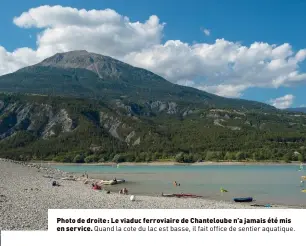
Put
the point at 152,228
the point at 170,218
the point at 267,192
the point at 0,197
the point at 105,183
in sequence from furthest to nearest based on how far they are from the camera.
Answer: the point at 105,183 → the point at 267,192 → the point at 0,197 → the point at 170,218 → the point at 152,228

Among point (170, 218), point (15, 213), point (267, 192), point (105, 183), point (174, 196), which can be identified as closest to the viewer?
point (170, 218)

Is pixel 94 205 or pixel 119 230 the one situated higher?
pixel 119 230

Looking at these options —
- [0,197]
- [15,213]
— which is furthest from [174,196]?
[15,213]

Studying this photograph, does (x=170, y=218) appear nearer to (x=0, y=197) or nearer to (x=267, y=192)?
(x=0, y=197)

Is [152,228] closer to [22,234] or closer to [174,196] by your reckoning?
[22,234]

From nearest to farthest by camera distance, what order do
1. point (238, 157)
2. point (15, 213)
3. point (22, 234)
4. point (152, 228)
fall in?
point (22, 234), point (152, 228), point (15, 213), point (238, 157)

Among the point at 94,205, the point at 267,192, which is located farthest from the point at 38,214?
the point at 267,192

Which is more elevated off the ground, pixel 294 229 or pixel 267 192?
pixel 294 229

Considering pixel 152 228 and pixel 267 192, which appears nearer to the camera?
pixel 152 228

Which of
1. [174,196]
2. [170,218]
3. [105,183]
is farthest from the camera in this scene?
[105,183]
